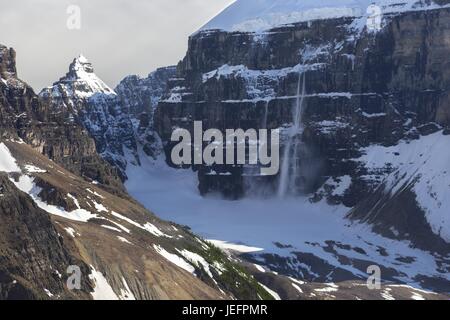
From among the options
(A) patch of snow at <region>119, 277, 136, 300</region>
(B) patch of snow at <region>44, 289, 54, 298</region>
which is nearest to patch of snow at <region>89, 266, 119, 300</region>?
(A) patch of snow at <region>119, 277, 136, 300</region>

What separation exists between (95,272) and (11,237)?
13.8 metres

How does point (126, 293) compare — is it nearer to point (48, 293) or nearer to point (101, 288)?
point (101, 288)

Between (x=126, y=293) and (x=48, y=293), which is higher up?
(x=48, y=293)

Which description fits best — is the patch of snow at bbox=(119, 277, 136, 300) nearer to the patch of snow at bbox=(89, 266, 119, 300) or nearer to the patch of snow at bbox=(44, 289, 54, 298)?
the patch of snow at bbox=(89, 266, 119, 300)

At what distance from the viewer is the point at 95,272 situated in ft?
634

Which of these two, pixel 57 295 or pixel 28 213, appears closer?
pixel 57 295

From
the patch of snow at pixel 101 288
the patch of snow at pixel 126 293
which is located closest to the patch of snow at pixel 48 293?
the patch of snow at pixel 101 288

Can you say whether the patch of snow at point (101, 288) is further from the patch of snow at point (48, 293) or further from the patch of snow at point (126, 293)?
the patch of snow at point (48, 293)

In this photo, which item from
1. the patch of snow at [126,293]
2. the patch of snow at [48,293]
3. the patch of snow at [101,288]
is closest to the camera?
the patch of snow at [48,293]

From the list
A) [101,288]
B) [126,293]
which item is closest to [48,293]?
[101,288]
